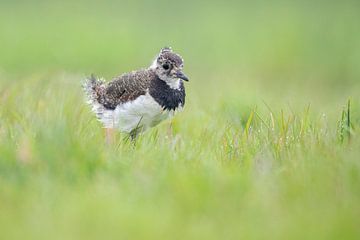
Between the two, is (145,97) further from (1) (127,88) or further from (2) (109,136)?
(2) (109,136)

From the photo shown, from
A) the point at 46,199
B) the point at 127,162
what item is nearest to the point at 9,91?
the point at 127,162

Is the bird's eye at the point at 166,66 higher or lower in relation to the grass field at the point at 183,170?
higher

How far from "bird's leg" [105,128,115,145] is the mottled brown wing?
22 cm

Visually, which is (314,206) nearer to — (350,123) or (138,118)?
(350,123)

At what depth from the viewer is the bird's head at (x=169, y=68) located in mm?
5730

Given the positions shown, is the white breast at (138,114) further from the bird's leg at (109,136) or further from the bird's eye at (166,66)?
the bird's eye at (166,66)

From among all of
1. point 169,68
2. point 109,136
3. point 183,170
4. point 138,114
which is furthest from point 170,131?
point 183,170

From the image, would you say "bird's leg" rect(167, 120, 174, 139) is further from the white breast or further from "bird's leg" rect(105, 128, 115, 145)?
"bird's leg" rect(105, 128, 115, 145)

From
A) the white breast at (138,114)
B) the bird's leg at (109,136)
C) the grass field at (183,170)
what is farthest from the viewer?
the white breast at (138,114)

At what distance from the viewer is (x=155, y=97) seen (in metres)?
5.64

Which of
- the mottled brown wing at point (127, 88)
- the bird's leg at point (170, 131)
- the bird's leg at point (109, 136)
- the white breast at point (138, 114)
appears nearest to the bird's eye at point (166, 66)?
the mottled brown wing at point (127, 88)

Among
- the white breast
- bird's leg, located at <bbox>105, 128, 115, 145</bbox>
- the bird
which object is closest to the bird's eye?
the bird

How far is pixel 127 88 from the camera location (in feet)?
19.0

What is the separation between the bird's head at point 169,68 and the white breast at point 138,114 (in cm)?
22
